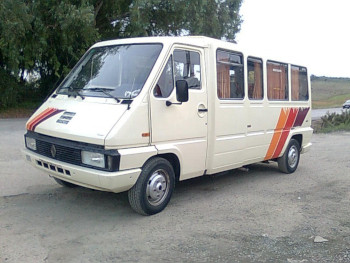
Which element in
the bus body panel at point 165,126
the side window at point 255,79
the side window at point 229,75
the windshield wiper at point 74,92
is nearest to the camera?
the bus body panel at point 165,126

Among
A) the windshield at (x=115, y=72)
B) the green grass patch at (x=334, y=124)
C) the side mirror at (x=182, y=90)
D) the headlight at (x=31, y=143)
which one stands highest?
the windshield at (x=115, y=72)

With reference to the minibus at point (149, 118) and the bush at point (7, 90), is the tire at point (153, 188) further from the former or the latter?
the bush at point (7, 90)

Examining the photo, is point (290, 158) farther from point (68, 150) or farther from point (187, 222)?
point (68, 150)

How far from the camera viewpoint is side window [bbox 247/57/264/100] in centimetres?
704

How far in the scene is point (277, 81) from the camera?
793 cm

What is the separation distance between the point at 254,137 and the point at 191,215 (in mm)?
2350

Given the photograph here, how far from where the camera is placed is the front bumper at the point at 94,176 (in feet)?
15.1

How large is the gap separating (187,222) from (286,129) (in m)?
3.94

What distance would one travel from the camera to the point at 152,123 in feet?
16.8

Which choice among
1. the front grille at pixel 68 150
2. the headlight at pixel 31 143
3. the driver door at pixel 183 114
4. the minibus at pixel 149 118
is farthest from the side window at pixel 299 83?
the headlight at pixel 31 143

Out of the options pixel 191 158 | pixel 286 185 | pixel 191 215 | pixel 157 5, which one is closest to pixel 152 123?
pixel 191 158

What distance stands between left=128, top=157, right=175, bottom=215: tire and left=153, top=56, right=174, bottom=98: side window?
90 cm

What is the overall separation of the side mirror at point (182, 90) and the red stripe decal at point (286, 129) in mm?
3405

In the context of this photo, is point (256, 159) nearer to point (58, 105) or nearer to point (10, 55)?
point (58, 105)
